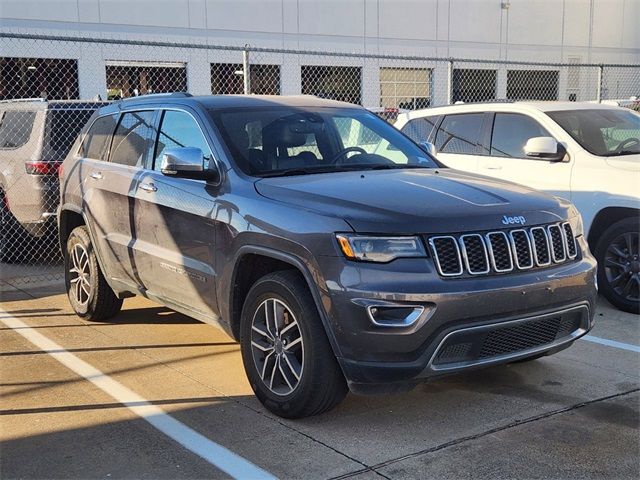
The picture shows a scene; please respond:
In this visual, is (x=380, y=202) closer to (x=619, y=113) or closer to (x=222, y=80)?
(x=619, y=113)

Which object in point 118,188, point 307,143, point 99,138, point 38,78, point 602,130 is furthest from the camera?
point 38,78

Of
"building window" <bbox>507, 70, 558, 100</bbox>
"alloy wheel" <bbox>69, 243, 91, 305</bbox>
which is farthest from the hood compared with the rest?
"building window" <bbox>507, 70, 558, 100</bbox>

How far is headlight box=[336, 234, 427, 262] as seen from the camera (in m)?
3.76

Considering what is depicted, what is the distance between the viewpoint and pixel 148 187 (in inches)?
208

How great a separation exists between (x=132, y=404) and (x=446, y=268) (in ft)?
7.12

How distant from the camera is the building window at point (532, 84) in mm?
29047

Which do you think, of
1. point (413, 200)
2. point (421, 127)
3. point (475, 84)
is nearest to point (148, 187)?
point (413, 200)

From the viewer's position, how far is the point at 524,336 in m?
4.06

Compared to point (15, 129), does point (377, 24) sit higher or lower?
higher

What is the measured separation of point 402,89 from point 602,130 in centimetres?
1905

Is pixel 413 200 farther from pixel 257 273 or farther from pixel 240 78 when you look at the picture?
pixel 240 78

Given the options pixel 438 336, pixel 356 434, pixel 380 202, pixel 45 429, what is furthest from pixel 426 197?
pixel 45 429

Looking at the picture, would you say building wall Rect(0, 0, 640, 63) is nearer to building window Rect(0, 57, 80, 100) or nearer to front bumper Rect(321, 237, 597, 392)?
building window Rect(0, 57, 80, 100)

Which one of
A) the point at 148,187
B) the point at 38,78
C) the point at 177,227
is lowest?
the point at 177,227
